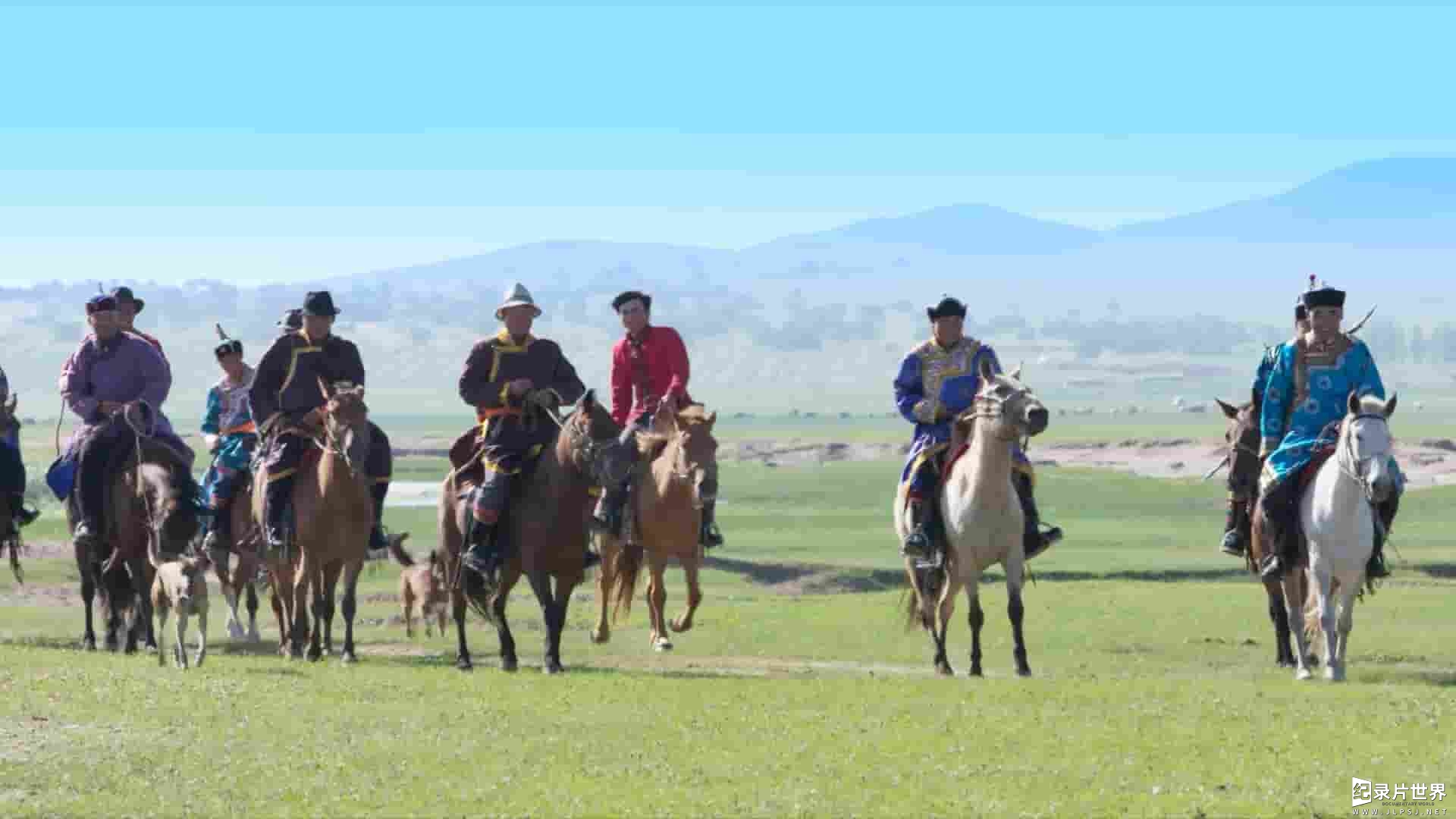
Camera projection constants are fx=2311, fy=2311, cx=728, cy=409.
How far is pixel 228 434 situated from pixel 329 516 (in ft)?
15.4

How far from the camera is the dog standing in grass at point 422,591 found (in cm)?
2947

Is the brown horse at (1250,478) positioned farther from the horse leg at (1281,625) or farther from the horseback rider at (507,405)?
the horseback rider at (507,405)

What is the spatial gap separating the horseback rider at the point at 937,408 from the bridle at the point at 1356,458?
8.87 ft

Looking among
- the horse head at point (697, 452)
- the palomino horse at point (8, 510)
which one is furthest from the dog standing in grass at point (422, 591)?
the horse head at point (697, 452)

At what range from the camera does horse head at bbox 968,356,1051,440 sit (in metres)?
18.5

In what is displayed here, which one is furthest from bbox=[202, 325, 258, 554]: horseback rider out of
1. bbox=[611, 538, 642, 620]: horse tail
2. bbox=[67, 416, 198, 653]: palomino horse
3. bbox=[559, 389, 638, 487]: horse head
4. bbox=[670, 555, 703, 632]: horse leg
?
bbox=[559, 389, 638, 487]: horse head

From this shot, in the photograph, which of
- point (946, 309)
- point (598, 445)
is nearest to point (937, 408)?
point (946, 309)

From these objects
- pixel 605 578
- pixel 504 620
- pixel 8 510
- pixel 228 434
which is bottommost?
pixel 605 578

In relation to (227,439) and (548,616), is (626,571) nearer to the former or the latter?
(227,439)

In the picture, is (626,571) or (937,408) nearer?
(937,408)

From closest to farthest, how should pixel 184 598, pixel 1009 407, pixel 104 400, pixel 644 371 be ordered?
pixel 1009 407
pixel 184 598
pixel 104 400
pixel 644 371

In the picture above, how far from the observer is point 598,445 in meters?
19.1

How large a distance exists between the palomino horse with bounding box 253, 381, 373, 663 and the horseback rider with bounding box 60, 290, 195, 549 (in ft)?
6.47

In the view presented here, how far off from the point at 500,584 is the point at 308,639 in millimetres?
3752
